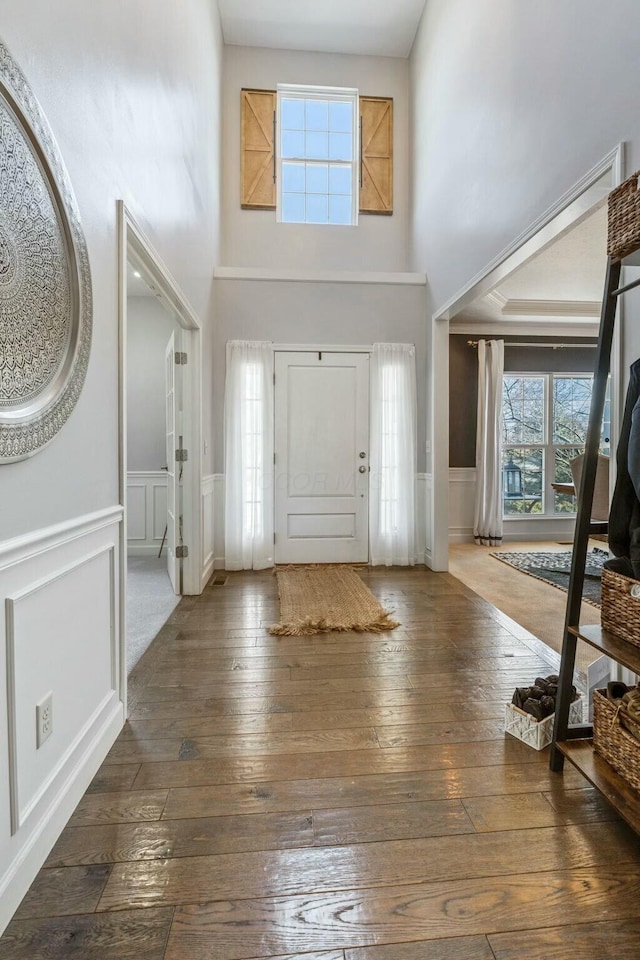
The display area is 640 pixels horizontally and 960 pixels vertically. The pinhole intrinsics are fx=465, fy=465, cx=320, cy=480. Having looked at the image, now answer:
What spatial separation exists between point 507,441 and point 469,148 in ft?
11.8

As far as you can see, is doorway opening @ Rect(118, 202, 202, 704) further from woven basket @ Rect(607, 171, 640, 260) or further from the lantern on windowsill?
the lantern on windowsill

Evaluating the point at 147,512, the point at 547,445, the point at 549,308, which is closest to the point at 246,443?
the point at 147,512

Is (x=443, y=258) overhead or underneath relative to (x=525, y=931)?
overhead

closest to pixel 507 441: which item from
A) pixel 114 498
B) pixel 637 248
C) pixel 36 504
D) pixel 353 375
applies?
pixel 353 375

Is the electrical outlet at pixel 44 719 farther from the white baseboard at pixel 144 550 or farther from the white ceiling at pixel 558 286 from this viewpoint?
the white baseboard at pixel 144 550

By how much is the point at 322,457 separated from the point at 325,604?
1.61 metres

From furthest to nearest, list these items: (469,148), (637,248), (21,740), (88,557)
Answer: (469,148) → (88,557) → (637,248) → (21,740)

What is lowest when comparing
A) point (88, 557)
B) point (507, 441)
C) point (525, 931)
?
point (525, 931)

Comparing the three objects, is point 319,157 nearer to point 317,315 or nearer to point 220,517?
point 317,315

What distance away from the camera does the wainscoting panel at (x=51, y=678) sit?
3.63 ft

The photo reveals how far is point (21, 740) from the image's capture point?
1.16 meters

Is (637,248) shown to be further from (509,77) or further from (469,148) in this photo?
(469,148)

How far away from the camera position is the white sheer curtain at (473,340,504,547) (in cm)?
567

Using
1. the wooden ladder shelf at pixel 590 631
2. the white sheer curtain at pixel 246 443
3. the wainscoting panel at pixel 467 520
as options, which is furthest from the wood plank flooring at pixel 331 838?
the wainscoting panel at pixel 467 520
